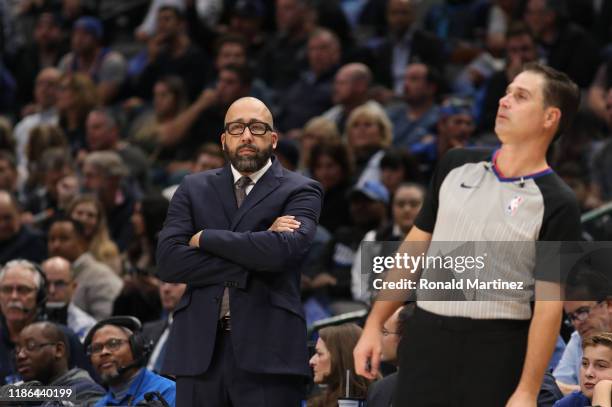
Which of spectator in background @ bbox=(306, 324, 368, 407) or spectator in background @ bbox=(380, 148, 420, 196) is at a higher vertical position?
spectator in background @ bbox=(380, 148, 420, 196)

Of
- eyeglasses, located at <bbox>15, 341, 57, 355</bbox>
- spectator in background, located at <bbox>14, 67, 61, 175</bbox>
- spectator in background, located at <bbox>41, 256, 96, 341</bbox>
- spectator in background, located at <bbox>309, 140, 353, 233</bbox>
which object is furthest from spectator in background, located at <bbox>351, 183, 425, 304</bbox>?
spectator in background, located at <bbox>14, 67, 61, 175</bbox>

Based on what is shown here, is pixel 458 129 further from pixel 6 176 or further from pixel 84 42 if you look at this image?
pixel 84 42

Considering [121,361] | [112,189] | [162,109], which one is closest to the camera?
[121,361]

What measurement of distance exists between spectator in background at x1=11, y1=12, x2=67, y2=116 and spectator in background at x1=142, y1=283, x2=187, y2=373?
6.72m

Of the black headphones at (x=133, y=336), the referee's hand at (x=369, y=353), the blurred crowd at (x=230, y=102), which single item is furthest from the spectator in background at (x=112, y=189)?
the referee's hand at (x=369, y=353)

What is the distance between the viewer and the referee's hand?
4.10 m

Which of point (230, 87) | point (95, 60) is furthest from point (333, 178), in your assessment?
point (95, 60)

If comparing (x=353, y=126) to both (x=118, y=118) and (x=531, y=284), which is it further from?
(x=531, y=284)

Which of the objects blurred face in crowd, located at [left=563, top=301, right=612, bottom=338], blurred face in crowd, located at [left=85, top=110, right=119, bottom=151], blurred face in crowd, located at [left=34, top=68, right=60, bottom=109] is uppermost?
blurred face in crowd, located at [left=34, top=68, right=60, bottom=109]

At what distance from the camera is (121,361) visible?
674cm

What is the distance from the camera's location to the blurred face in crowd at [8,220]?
9875mm

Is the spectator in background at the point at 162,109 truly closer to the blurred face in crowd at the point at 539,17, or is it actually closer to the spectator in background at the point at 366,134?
the spectator in background at the point at 366,134

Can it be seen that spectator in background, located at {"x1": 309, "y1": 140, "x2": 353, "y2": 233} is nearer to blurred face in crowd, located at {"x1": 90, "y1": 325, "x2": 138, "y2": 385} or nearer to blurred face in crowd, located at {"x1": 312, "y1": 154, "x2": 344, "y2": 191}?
blurred face in crowd, located at {"x1": 312, "y1": 154, "x2": 344, "y2": 191}

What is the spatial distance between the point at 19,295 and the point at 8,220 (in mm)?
1974
